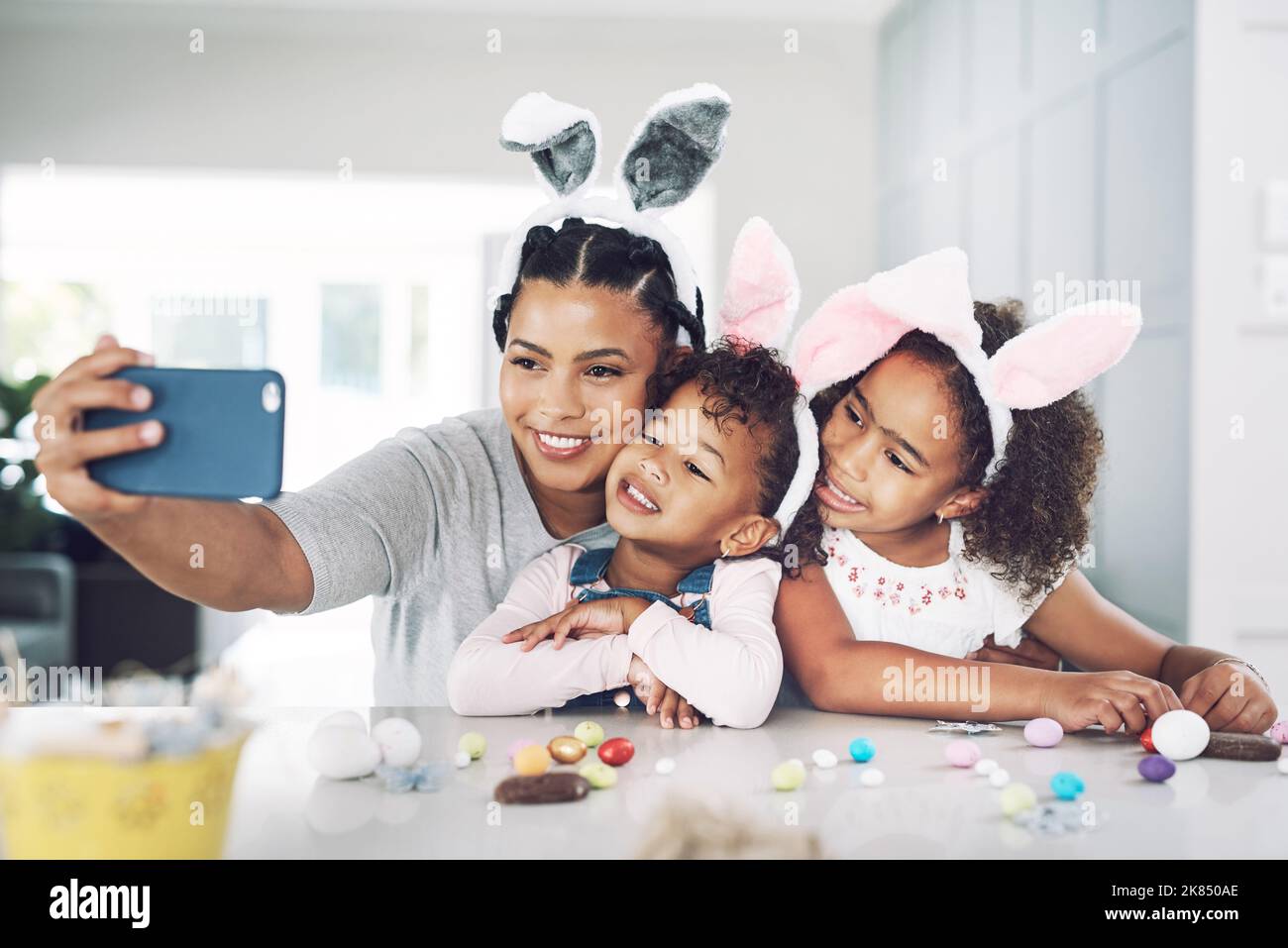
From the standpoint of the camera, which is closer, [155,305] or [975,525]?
[975,525]

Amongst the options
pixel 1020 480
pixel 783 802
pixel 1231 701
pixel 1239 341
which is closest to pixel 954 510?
pixel 1020 480

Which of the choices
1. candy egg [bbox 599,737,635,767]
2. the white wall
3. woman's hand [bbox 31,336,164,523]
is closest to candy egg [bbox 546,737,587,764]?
candy egg [bbox 599,737,635,767]

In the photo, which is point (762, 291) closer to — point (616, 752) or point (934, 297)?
point (934, 297)

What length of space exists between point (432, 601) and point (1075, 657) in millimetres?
606

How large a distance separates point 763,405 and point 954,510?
0.66 feet

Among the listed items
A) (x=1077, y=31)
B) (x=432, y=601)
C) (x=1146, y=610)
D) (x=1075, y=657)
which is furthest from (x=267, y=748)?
(x=1077, y=31)

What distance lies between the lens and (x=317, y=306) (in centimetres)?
537

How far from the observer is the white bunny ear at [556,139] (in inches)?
39.9

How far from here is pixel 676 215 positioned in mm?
3967

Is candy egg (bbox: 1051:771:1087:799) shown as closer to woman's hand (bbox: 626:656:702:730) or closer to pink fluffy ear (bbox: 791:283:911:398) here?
woman's hand (bbox: 626:656:702:730)

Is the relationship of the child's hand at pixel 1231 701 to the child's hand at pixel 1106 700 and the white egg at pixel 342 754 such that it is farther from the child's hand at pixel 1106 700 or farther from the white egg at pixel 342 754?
the white egg at pixel 342 754

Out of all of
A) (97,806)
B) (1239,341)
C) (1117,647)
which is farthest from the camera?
(1239,341)

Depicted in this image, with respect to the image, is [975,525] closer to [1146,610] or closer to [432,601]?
[432,601]
